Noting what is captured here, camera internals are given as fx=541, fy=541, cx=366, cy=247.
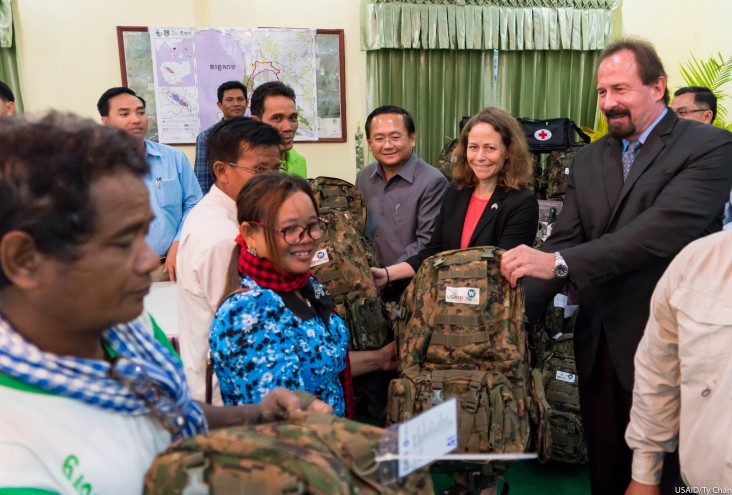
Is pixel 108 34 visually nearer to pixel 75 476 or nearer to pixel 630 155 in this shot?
pixel 630 155

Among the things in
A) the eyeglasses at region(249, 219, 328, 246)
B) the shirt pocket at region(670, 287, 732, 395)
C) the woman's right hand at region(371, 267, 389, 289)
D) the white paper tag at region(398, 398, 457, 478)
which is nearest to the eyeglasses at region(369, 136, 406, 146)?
the woman's right hand at region(371, 267, 389, 289)

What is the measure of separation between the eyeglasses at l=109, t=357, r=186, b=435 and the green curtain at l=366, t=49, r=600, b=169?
216 inches

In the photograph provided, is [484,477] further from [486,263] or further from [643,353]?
[643,353]

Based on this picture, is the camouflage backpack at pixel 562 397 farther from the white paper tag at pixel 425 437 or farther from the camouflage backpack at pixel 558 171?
the camouflage backpack at pixel 558 171

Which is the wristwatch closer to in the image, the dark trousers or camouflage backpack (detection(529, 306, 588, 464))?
the dark trousers

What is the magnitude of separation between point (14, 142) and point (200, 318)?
1.14 meters

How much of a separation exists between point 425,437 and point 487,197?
223cm

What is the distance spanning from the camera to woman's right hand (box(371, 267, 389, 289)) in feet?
9.08

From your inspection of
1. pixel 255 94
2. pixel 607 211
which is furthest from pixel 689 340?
pixel 255 94

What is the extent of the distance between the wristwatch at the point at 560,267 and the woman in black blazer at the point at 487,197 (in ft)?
2.19

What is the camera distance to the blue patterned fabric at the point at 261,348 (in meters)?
1.31

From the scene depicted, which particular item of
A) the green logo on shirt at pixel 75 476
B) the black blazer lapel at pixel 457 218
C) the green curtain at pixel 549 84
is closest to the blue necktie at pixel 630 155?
the black blazer lapel at pixel 457 218

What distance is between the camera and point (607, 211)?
2.08 m

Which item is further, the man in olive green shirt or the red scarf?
the man in olive green shirt
